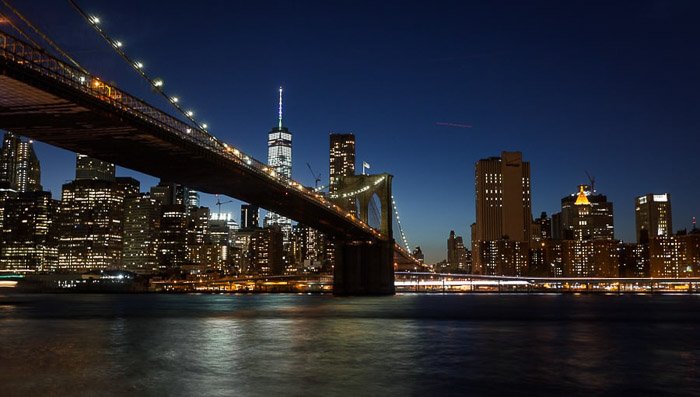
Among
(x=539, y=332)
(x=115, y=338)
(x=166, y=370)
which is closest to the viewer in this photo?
(x=166, y=370)

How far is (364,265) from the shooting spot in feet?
291

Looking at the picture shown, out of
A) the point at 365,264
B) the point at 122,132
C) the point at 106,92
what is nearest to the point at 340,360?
the point at 106,92

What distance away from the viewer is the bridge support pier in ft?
289

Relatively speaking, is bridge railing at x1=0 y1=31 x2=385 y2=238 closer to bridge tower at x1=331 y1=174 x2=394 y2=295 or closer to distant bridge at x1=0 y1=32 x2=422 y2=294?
distant bridge at x1=0 y1=32 x2=422 y2=294

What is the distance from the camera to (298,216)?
75.6 m

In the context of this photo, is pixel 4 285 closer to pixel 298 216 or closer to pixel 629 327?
pixel 298 216

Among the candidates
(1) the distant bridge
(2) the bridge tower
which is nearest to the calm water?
(1) the distant bridge

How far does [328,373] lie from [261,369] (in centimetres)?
221

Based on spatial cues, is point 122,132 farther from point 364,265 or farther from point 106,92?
point 364,265

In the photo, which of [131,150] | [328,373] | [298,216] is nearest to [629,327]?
[328,373]

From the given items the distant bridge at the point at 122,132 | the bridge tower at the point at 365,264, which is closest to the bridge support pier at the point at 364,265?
the bridge tower at the point at 365,264

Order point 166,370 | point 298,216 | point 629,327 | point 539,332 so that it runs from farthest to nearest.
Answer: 1. point 298,216
2. point 629,327
3. point 539,332
4. point 166,370

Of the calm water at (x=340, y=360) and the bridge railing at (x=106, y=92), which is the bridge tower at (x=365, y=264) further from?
the calm water at (x=340, y=360)

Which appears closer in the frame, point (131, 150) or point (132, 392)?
point (132, 392)
